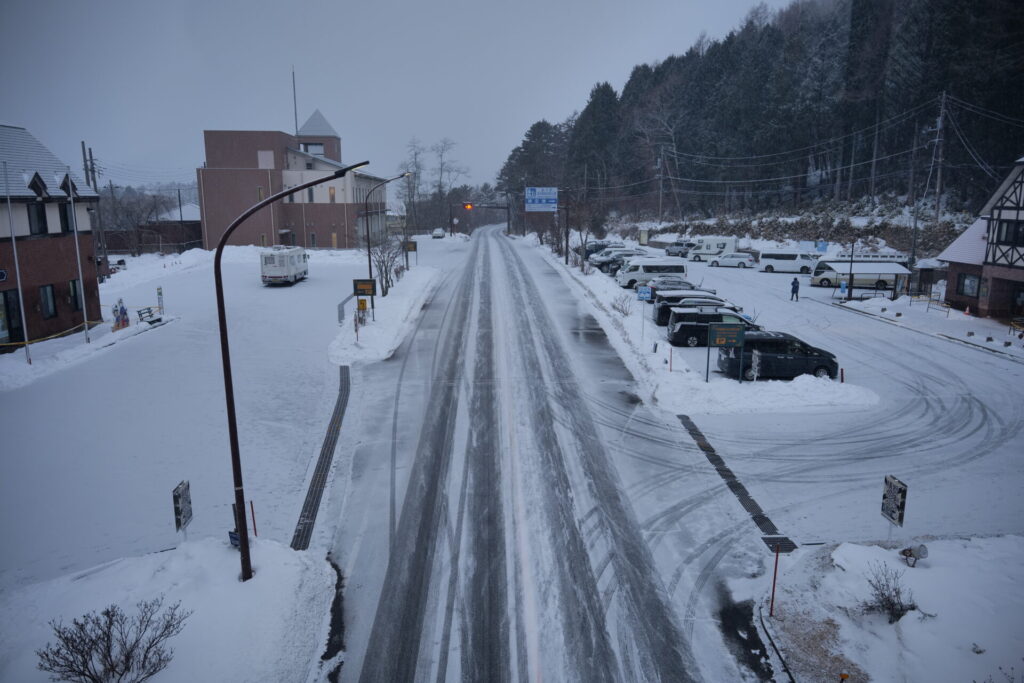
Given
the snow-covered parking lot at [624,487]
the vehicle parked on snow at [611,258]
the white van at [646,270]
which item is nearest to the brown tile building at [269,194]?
the vehicle parked on snow at [611,258]

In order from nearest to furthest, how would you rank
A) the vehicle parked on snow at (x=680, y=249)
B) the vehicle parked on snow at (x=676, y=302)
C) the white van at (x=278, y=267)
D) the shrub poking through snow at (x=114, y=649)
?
the shrub poking through snow at (x=114, y=649) → the vehicle parked on snow at (x=676, y=302) → the white van at (x=278, y=267) → the vehicle parked on snow at (x=680, y=249)

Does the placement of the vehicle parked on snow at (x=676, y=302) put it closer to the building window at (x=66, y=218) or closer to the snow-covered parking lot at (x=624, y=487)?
the snow-covered parking lot at (x=624, y=487)

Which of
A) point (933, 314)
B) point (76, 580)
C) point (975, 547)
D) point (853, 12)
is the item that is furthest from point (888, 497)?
point (853, 12)

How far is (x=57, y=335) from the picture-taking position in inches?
1038

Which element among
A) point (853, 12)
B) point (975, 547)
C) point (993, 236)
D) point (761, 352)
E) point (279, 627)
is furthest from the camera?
point (853, 12)

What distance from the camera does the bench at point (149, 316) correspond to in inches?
1148

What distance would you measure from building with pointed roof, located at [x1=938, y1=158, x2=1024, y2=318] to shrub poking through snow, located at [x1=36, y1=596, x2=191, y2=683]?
35.1 m

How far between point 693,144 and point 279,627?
280ft

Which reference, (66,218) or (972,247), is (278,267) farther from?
(972,247)

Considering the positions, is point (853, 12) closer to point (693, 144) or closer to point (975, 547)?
point (693, 144)

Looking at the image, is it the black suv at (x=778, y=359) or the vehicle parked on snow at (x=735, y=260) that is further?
the vehicle parked on snow at (x=735, y=260)

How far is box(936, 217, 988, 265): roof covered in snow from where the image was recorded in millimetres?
32125

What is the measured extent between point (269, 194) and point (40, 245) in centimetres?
3860

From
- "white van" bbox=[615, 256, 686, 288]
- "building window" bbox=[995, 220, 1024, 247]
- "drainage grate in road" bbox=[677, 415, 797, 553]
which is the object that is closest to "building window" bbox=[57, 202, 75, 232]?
"drainage grate in road" bbox=[677, 415, 797, 553]
